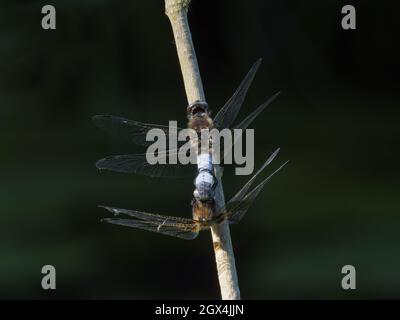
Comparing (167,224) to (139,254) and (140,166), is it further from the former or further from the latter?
(139,254)

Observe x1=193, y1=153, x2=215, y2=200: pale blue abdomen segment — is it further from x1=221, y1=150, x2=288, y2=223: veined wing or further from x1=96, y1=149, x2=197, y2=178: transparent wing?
x1=96, y1=149, x2=197, y2=178: transparent wing

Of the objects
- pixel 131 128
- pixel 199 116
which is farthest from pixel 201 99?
pixel 131 128

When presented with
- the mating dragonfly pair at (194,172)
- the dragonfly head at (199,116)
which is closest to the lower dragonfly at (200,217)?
the mating dragonfly pair at (194,172)

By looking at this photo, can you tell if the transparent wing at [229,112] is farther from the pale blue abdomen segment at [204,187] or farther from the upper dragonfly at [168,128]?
the pale blue abdomen segment at [204,187]

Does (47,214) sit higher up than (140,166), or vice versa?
(47,214)

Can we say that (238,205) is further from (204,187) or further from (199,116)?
(199,116)

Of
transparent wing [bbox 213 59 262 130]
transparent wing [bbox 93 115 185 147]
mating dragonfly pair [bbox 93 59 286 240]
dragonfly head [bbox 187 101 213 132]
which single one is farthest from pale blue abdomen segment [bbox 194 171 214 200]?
transparent wing [bbox 93 115 185 147]

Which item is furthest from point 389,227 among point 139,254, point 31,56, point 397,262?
point 31,56

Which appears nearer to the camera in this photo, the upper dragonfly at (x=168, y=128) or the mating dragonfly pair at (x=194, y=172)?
the mating dragonfly pair at (x=194, y=172)
